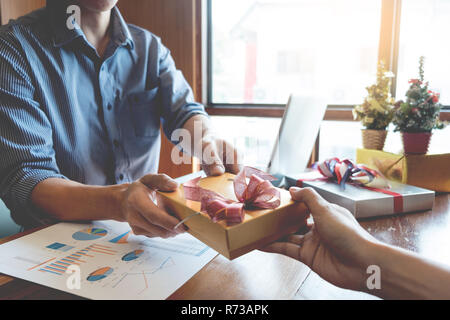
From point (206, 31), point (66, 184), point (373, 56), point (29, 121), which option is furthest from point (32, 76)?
point (373, 56)

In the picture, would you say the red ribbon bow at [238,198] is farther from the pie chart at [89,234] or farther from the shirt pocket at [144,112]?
the shirt pocket at [144,112]

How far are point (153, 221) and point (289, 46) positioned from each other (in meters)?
2.09

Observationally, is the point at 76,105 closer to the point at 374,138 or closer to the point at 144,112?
the point at 144,112

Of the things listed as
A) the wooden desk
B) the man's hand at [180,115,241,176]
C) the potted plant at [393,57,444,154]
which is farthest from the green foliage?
the man's hand at [180,115,241,176]

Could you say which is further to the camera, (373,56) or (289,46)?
(289,46)

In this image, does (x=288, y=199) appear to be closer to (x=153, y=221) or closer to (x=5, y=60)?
(x=153, y=221)

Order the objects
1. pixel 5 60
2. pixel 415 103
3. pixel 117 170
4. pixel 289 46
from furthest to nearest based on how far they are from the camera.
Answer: pixel 289 46 → pixel 117 170 → pixel 415 103 → pixel 5 60

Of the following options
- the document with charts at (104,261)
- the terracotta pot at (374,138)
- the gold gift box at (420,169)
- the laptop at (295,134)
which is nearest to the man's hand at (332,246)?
the document with charts at (104,261)

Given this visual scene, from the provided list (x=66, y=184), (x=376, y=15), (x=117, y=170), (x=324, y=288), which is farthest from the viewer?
(x=376, y=15)

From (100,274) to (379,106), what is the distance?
3.48 feet

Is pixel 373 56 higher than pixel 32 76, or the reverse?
pixel 373 56

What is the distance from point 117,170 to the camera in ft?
4.10

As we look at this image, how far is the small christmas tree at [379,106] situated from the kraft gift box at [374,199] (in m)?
0.30

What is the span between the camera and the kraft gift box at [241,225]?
0.50m
